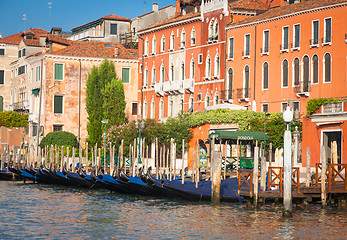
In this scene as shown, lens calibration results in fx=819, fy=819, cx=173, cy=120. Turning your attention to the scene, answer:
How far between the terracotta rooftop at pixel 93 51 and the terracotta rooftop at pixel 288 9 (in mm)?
14278

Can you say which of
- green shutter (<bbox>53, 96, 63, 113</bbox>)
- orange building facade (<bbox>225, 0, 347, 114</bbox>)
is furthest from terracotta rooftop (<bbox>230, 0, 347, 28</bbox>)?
green shutter (<bbox>53, 96, 63, 113</bbox>)

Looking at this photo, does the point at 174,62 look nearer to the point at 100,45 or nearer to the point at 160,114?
the point at 160,114

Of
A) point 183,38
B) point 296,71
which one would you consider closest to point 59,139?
point 183,38

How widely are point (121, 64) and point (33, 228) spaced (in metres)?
35.1

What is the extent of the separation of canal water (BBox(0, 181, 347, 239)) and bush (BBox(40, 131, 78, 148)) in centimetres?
2100

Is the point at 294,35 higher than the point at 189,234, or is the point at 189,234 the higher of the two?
the point at 294,35

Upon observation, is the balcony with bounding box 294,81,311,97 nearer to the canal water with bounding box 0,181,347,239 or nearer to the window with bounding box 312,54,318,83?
the window with bounding box 312,54,318,83

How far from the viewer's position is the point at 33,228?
2167 centimetres

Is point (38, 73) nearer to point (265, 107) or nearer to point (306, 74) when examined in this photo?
point (265, 107)

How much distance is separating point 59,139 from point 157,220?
28745mm

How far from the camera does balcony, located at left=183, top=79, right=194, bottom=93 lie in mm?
47312

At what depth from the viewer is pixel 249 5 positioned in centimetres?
4525

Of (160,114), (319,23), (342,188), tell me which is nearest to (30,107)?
(160,114)

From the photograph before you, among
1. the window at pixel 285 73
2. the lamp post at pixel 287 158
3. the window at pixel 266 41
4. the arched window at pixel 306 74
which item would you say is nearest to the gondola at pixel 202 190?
the lamp post at pixel 287 158
